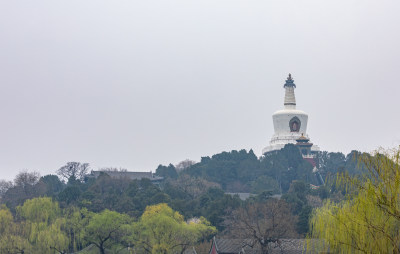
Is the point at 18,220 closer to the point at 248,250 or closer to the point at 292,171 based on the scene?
the point at 248,250

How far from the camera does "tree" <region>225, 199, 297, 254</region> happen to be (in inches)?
1665

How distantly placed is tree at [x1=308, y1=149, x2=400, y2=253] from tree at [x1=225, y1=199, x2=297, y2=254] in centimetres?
2095

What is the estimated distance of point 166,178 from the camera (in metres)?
95.4

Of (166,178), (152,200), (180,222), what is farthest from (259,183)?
(180,222)

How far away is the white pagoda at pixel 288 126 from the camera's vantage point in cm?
10019

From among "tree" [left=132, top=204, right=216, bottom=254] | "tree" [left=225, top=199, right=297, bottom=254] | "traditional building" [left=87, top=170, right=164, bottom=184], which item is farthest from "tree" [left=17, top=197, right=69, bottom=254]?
"traditional building" [left=87, top=170, right=164, bottom=184]

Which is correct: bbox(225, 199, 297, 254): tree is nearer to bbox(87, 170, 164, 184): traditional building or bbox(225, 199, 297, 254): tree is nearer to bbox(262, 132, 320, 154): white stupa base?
bbox(87, 170, 164, 184): traditional building

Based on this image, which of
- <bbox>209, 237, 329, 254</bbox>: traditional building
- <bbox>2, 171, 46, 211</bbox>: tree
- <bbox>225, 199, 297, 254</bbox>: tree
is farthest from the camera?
<bbox>2, 171, 46, 211</bbox>: tree

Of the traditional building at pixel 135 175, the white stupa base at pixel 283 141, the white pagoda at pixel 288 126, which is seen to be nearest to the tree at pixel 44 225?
the traditional building at pixel 135 175

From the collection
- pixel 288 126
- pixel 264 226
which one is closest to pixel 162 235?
pixel 264 226

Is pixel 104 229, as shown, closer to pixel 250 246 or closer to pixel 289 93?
pixel 250 246

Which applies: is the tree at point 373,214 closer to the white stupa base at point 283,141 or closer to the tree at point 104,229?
the tree at point 104,229

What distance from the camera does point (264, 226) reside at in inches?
1804

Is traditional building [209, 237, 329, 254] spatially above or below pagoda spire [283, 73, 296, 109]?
below
